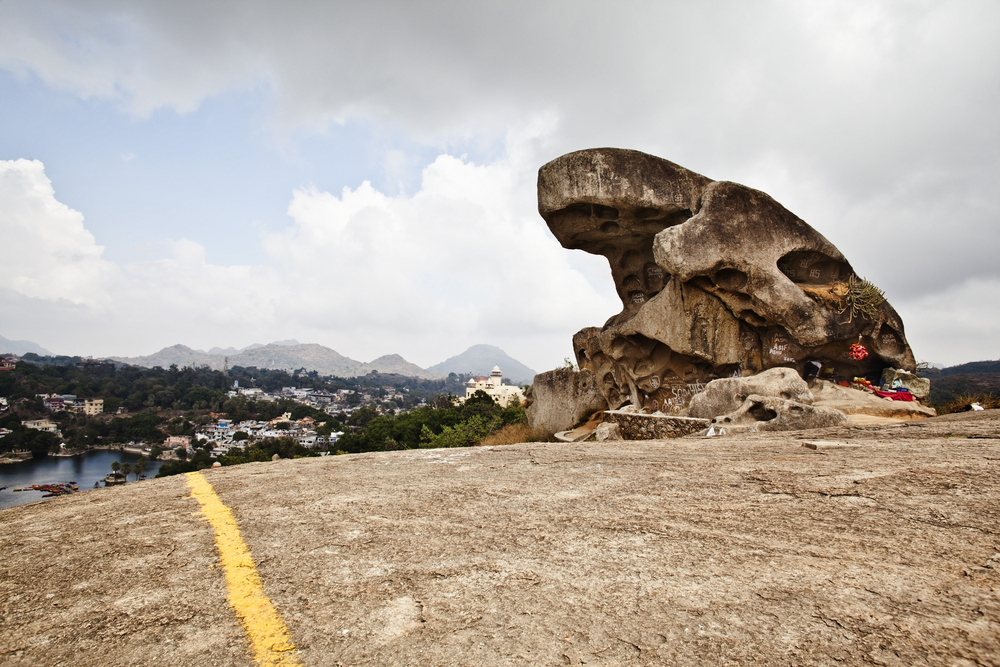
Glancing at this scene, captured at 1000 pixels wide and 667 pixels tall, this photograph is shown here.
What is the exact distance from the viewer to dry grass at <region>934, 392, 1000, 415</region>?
941 cm

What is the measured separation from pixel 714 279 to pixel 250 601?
39.8 ft

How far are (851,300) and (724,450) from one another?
876 centimetres

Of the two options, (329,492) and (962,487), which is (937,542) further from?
(329,492)

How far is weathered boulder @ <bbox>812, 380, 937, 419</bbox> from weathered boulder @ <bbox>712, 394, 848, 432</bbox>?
1863 mm

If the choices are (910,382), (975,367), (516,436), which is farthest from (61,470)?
(975,367)

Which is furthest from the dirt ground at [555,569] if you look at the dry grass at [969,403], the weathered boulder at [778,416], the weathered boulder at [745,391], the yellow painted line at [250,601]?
the dry grass at [969,403]

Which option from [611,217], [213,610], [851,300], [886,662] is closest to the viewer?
[886,662]

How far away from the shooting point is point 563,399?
16.9 meters

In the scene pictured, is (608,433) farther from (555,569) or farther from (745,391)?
(555,569)

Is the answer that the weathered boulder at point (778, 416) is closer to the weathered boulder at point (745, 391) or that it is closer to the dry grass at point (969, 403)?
the weathered boulder at point (745, 391)

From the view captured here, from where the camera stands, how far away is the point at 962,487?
3.52 metres

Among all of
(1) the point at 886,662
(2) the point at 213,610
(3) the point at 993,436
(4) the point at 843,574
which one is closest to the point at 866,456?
(3) the point at 993,436

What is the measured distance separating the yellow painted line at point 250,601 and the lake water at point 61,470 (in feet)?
179

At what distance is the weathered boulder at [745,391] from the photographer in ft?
32.5
